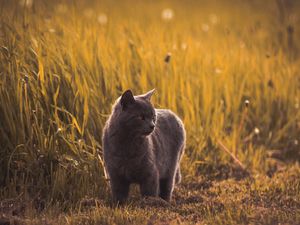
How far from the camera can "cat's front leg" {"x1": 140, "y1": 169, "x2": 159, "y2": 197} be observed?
185 inches

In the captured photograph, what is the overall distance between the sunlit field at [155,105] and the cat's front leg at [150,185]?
9 centimetres

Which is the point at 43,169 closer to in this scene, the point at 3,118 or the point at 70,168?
the point at 70,168

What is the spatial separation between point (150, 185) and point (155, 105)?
1384 mm

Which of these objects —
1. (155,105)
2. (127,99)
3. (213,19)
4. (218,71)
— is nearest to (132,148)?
(127,99)

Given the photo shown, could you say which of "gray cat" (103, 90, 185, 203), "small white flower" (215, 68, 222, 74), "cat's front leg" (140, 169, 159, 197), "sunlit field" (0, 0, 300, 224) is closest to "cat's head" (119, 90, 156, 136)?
"gray cat" (103, 90, 185, 203)

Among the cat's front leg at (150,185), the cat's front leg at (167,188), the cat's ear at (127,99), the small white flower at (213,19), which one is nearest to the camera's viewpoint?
the cat's ear at (127,99)

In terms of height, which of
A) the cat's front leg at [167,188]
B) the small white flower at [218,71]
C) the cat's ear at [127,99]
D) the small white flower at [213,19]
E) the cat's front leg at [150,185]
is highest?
the cat's ear at [127,99]

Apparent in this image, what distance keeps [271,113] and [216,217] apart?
9.78 ft

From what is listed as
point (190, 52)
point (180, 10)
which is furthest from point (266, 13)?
point (190, 52)

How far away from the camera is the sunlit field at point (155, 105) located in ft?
15.0

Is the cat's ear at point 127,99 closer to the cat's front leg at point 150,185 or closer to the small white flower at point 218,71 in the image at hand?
the cat's front leg at point 150,185

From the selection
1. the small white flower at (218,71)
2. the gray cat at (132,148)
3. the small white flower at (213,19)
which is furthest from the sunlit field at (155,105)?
the small white flower at (213,19)

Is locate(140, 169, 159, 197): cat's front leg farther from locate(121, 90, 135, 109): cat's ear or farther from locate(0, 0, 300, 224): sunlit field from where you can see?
locate(121, 90, 135, 109): cat's ear

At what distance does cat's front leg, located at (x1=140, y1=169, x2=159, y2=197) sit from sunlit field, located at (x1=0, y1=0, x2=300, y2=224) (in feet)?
0.31
